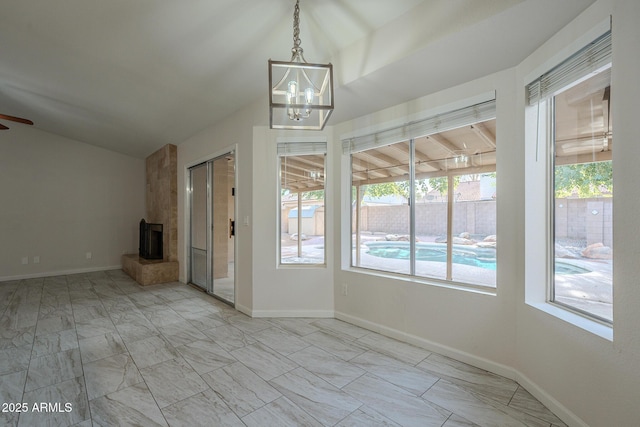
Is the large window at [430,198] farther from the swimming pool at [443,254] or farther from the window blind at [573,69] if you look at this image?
the window blind at [573,69]

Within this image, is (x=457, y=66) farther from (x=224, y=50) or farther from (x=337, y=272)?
(x=337, y=272)

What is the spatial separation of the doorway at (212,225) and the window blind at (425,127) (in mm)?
2095

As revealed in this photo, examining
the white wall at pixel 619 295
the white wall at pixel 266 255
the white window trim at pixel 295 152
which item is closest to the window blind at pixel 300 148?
the white window trim at pixel 295 152

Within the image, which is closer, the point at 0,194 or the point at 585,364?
the point at 585,364

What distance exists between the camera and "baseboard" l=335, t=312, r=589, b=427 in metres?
1.64

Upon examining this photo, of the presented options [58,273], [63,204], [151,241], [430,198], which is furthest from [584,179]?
[58,273]

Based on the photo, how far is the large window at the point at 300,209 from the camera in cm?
335

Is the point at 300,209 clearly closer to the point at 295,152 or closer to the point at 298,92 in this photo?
the point at 295,152

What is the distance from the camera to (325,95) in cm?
164

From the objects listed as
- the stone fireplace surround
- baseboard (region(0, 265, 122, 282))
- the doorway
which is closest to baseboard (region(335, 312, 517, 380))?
the doorway

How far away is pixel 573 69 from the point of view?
163cm

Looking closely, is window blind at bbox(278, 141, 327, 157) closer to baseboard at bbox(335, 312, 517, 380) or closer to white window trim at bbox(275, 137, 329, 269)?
white window trim at bbox(275, 137, 329, 269)

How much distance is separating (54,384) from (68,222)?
515cm

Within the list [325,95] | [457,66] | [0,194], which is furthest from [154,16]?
[0,194]
